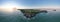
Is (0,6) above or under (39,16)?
above

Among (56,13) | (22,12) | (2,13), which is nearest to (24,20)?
(22,12)

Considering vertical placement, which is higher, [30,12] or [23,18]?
[30,12]

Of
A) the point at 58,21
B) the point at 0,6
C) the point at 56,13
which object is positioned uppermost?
the point at 0,6

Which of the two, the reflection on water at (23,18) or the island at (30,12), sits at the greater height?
the island at (30,12)

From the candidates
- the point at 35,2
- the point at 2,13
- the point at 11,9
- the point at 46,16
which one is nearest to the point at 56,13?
the point at 46,16

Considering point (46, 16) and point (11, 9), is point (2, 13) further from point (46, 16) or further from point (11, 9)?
point (46, 16)

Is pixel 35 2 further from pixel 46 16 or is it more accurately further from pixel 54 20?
pixel 54 20

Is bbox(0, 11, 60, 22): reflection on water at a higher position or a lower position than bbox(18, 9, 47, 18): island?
lower

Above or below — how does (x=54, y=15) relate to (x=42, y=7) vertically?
below
